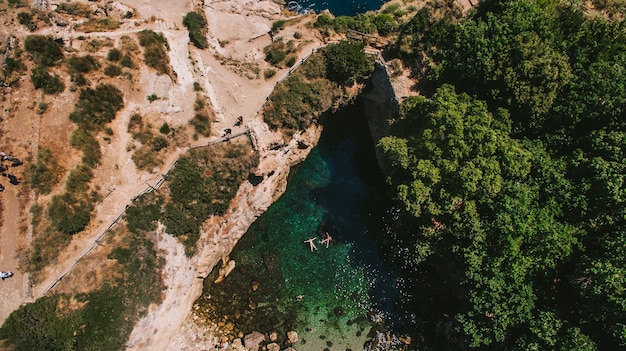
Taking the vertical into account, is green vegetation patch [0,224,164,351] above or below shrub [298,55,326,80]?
below

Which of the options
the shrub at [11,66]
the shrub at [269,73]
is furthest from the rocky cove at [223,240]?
the shrub at [11,66]

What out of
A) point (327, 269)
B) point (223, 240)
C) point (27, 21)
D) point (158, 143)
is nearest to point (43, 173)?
point (158, 143)

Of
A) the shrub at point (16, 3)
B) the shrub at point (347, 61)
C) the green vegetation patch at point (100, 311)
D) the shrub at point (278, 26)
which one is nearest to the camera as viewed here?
the green vegetation patch at point (100, 311)

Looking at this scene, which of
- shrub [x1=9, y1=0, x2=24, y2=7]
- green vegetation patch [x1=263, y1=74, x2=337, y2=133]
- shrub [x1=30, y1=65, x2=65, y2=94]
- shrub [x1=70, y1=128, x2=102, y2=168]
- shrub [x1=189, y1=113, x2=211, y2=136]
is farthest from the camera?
green vegetation patch [x1=263, y1=74, x2=337, y2=133]

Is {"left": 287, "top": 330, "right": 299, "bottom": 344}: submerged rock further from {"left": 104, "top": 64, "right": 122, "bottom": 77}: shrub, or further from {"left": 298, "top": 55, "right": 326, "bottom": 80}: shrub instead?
{"left": 104, "top": 64, "right": 122, "bottom": 77}: shrub

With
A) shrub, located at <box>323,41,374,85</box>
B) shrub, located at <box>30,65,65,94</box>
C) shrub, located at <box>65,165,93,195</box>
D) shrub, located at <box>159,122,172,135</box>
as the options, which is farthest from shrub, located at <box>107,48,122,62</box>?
shrub, located at <box>323,41,374,85</box>

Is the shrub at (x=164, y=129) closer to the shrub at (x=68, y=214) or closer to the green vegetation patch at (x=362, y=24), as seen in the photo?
the shrub at (x=68, y=214)
